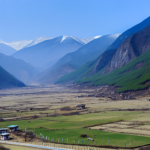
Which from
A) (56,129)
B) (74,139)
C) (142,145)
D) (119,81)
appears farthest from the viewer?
(119,81)

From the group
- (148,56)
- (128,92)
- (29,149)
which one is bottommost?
(29,149)

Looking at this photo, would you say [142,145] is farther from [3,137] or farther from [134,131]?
[3,137]

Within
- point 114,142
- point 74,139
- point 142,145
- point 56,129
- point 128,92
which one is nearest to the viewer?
point 142,145

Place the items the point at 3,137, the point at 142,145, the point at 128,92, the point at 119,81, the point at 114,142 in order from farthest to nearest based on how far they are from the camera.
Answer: the point at 119,81 < the point at 128,92 < the point at 3,137 < the point at 114,142 < the point at 142,145

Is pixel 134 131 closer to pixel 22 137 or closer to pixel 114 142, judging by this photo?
pixel 114 142

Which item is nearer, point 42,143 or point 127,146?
point 127,146

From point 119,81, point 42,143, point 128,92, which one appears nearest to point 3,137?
point 42,143

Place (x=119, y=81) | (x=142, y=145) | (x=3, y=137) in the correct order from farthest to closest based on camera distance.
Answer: (x=119, y=81) < (x=3, y=137) < (x=142, y=145)

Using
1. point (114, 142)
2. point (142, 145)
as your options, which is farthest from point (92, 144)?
point (142, 145)

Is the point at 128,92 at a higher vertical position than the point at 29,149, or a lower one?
higher
